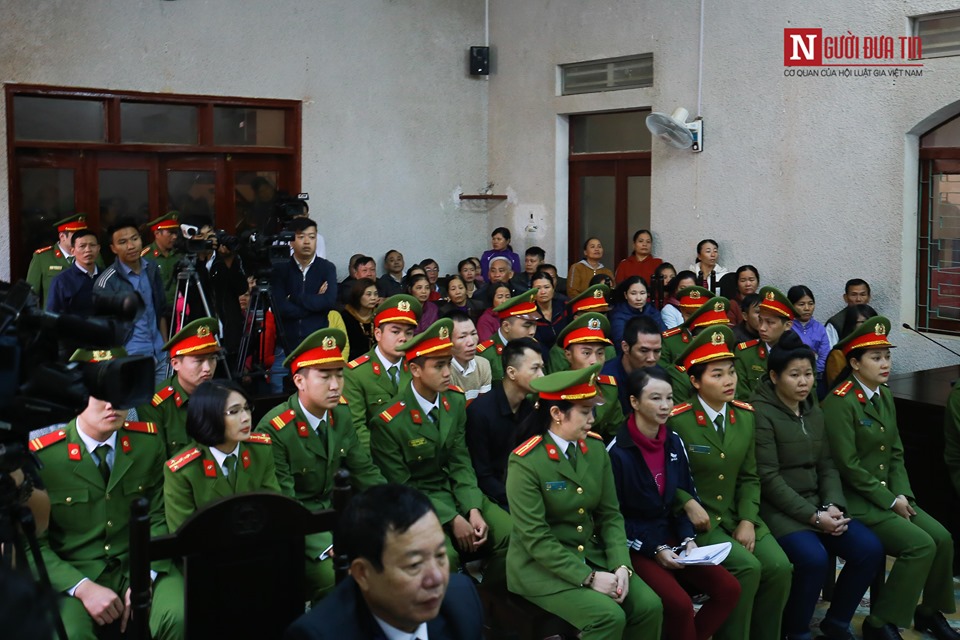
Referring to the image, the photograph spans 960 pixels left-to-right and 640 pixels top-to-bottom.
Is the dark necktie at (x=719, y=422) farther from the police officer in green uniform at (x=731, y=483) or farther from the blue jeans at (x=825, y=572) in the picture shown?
the blue jeans at (x=825, y=572)

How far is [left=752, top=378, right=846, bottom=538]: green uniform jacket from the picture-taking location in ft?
12.5

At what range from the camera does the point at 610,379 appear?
14.9ft

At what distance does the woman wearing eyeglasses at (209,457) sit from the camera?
9.91ft

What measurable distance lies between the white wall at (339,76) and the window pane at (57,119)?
6.9 inches

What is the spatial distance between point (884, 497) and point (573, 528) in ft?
4.55

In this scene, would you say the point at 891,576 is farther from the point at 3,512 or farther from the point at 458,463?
the point at 3,512

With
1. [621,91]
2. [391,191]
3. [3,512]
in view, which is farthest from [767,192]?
[3,512]

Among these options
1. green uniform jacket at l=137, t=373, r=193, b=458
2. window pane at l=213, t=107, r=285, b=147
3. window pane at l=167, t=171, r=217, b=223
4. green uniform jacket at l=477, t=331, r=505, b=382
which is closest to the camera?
green uniform jacket at l=137, t=373, r=193, b=458

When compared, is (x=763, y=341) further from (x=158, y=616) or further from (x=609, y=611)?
(x=158, y=616)

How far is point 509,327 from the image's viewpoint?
17.0 feet

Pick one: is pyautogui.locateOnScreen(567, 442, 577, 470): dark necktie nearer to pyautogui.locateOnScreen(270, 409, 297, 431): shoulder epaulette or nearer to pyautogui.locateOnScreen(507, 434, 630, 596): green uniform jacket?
pyautogui.locateOnScreen(507, 434, 630, 596): green uniform jacket

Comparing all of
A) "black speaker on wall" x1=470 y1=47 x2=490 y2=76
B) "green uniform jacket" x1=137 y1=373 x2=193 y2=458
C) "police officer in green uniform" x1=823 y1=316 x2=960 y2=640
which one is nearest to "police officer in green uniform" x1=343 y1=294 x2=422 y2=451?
"green uniform jacket" x1=137 y1=373 x2=193 y2=458

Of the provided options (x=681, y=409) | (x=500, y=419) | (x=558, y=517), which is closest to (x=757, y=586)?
(x=681, y=409)

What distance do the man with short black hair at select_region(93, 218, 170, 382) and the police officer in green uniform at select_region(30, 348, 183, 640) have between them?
2457 millimetres
